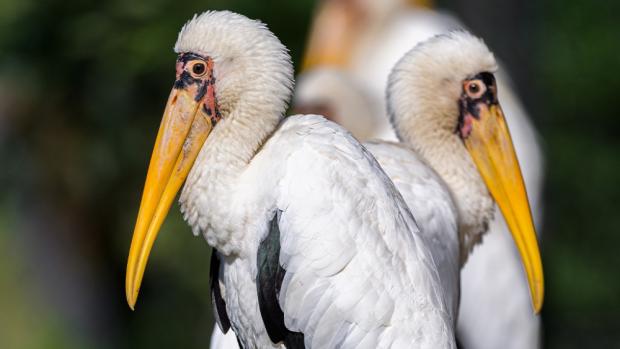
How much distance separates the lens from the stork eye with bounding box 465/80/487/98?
391 cm

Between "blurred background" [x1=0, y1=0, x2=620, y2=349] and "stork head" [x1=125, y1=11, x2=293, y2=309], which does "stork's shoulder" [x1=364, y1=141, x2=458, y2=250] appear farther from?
"blurred background" [x1=0, y1=0, x2=620, y2=349]

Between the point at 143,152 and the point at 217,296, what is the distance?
580 cm

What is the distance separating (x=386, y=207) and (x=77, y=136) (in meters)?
6.17

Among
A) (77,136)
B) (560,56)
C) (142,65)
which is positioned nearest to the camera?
(142,65)

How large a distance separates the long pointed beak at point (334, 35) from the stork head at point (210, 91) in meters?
3.61

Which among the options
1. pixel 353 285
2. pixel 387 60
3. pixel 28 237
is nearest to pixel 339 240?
pixel 353 285

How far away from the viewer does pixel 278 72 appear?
3.29 meters

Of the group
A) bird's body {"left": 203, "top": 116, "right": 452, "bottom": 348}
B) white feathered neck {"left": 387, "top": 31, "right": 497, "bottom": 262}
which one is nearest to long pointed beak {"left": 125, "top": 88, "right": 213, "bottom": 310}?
bird's body {"left": 203, "top": 116, "right": 452, "bottom": 348}

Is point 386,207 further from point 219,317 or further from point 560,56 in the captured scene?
point 560,56

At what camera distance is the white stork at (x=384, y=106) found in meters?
5.27

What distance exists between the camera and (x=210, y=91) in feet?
10.9

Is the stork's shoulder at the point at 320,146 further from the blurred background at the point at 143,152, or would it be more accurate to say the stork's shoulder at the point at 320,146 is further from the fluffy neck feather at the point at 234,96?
the blurred background at the point at 143,152

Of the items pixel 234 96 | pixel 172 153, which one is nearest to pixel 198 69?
pixel 234 96

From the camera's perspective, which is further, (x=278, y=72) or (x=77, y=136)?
(x=77, y=136)
